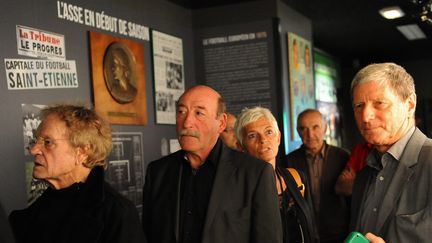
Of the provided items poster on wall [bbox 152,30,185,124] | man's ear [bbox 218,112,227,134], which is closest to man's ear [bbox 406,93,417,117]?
man's ear [bbox 218,112,227,134]

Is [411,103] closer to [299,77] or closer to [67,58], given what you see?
[67,58]

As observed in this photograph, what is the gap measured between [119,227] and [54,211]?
0.32 metres

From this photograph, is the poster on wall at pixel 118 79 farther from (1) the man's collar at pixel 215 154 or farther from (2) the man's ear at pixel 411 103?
(2) the man's ear at pixel 411 103

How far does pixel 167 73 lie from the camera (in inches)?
211

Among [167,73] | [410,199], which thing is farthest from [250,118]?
[167,73]

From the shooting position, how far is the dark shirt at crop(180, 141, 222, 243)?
261 cm

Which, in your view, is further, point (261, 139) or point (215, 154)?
point (261, 139)

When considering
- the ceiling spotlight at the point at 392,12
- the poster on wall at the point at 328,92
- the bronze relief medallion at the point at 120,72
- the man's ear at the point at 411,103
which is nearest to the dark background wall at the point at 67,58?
the bronze relief medallion at the point at 120,72

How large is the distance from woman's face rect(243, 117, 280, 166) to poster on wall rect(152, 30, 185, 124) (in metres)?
1.81

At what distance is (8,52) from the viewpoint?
351 cm

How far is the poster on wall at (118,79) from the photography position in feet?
14.3

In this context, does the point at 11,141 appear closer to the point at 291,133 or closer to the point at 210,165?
the point at 210,165

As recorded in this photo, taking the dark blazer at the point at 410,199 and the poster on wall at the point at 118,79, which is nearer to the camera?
the dark blazer at the point at 410,199

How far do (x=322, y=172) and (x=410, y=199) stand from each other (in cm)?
256
